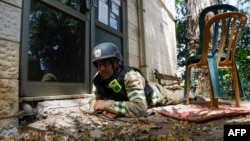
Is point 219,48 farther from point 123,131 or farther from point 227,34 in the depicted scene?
point 123,131

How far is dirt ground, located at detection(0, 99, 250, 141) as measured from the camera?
1521mm

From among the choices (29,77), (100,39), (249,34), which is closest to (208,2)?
(100,39)

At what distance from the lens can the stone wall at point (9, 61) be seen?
190 cm

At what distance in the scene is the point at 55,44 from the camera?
8.83 ft

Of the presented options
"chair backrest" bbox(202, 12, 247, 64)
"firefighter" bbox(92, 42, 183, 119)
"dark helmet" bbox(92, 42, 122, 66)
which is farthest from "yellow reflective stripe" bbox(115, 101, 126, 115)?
"chair backrest" bbox(202, 12, 247, 64)

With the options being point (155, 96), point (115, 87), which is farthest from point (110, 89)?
point (155, 96)

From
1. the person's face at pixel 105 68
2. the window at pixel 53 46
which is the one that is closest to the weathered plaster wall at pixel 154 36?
the window at pixel 53 46

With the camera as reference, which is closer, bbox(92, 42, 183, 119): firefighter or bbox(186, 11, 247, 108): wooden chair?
bbox(92, 42, 183, 119): firefighter

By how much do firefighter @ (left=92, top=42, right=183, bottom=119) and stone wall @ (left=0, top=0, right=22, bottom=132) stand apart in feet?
2.14

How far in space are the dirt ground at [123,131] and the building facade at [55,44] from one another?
361mm

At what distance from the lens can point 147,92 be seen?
272 centimetres

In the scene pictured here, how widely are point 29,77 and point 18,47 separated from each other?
1.00 feet

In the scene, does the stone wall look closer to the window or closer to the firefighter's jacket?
the window

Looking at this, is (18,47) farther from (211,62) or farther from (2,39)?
(211,62)
